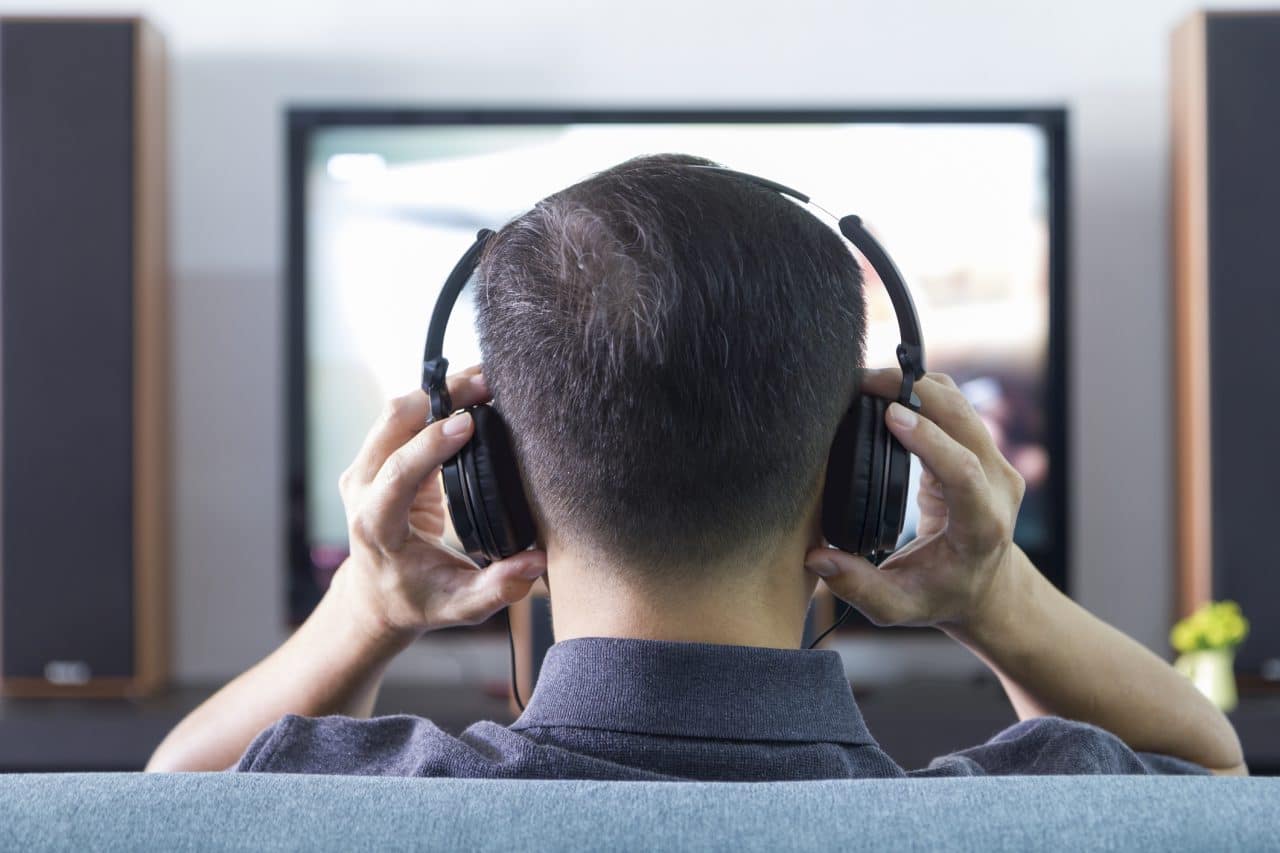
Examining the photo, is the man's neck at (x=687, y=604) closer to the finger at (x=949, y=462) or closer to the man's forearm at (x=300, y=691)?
the finger at (x=949, y=462)

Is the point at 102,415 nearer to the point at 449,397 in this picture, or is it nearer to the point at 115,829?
the point at 449,397

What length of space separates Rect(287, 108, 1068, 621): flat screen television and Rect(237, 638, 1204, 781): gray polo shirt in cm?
183

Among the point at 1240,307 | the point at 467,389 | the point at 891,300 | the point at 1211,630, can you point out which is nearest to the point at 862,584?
the point at 891,300

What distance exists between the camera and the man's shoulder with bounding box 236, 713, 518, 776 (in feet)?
2.10

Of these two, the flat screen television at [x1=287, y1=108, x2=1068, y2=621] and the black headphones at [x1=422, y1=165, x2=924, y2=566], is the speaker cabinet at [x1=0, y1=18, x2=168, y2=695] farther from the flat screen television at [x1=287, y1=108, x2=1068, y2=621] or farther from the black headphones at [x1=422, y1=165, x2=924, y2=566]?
the black headphones at [x1=422, y1=165, x2=924, y2=566]

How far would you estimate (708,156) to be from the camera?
8.07ft

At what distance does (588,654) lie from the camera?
0.67 m

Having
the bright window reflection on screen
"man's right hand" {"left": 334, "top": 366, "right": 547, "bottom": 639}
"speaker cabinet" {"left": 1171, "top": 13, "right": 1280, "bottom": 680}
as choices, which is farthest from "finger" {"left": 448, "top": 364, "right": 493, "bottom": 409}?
"speaker cabinet" {"left": 1171, "top": 13, "right": 1280, "bottom": 680}

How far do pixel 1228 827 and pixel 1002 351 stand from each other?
2.13 m

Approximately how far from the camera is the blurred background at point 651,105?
104 inches

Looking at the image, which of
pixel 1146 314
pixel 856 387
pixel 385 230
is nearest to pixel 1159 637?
pixel 1146 314

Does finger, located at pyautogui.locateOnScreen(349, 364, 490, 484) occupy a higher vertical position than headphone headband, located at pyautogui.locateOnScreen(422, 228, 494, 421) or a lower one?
lower

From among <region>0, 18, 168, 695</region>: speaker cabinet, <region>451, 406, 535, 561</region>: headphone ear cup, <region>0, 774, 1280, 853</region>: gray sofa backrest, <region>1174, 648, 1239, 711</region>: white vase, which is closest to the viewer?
<region>0, 774, 1280, 853</region>: gray sofa backrest

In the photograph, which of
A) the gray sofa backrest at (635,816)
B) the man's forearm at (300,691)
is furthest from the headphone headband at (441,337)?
the gray sofa backrest at (635,816)
